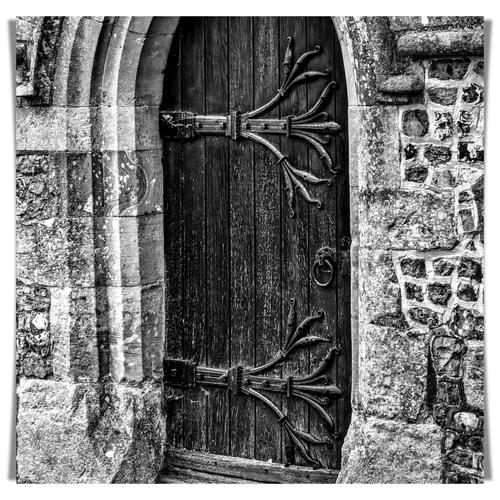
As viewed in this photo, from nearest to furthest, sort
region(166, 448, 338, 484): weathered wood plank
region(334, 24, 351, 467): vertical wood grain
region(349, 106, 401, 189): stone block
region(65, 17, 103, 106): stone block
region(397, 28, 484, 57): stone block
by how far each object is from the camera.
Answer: region(397, 28, 484, 57): stone block < region(349, 106, 401, 189): stone block < region(334, 24, 351, 467): vertical wood grain < region(65, 17, 103, 106): stone block < region(166, 448, 338, 484): weathered wood plank

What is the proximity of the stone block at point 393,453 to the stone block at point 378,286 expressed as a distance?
49 centimetres

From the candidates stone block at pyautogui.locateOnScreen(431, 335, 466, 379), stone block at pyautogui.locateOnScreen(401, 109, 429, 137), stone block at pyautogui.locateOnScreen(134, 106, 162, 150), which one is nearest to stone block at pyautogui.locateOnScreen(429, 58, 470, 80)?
stone block at pyautogui.locateOnScreen(401, 109, 429, 137)

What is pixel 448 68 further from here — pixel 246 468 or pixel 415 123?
pixel 246 468

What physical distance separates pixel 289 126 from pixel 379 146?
0.60 metres

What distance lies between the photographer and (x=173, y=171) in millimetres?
5984

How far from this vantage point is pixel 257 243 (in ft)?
19.0

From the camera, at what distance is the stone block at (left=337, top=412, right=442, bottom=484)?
5262 millimetres

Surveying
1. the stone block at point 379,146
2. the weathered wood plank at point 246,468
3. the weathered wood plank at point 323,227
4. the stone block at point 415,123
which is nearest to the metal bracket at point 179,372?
the weathered wood plank at point 246,468

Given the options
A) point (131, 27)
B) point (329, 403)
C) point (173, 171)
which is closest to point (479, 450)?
point (329, 403)

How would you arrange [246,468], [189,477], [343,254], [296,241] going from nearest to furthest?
[343,254] → [296,241] → [246,468] → [189,477]

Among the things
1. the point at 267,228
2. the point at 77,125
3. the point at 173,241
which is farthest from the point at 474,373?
the point at 77,125

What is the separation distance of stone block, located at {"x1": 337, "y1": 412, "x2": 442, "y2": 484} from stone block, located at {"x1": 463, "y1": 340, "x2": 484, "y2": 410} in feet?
0.71

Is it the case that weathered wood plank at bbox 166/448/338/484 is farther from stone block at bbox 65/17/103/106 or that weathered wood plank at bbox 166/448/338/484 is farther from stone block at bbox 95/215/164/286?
stone block at bbox 65/17/103/106

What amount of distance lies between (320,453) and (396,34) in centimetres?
204
